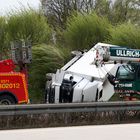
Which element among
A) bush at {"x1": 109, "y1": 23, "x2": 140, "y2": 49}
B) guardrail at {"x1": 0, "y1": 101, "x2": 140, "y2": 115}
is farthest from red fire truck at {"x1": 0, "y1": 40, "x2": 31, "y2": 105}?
bush at {"x1": 109, "y1": 23, "x2": 140, "y2": 49}

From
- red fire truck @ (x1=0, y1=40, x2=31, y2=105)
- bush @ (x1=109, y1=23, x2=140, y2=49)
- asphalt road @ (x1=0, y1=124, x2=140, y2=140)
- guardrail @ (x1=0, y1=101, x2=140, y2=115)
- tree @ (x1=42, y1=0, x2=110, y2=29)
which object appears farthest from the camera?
tree @ (x1=42, y1=0, x2=110, y2=29)

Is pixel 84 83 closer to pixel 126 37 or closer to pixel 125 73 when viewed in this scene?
pixel 125 73

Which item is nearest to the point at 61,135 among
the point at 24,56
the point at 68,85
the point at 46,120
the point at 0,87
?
the point at 46,120

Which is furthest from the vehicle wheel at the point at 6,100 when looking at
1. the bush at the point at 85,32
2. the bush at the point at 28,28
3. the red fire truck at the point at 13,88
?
the bush at the point at 28,28

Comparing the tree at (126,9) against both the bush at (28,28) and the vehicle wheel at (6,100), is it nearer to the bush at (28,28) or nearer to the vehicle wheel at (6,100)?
the bush at (28,28)

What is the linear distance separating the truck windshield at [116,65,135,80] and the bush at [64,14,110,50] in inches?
247

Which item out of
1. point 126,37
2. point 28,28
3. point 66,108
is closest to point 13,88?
point 66,108

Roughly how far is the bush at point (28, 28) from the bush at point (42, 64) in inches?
96.1

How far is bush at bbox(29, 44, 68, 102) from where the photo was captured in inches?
804

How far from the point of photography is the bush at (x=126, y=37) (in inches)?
845

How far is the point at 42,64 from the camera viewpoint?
2080cm

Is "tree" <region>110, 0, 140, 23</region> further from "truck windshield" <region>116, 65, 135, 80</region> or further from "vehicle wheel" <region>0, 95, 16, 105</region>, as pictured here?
"vehicle wheel" <region>0, 95, 16, 105</region>

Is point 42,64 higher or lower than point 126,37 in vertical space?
lower

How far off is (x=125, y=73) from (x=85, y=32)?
288 inches
